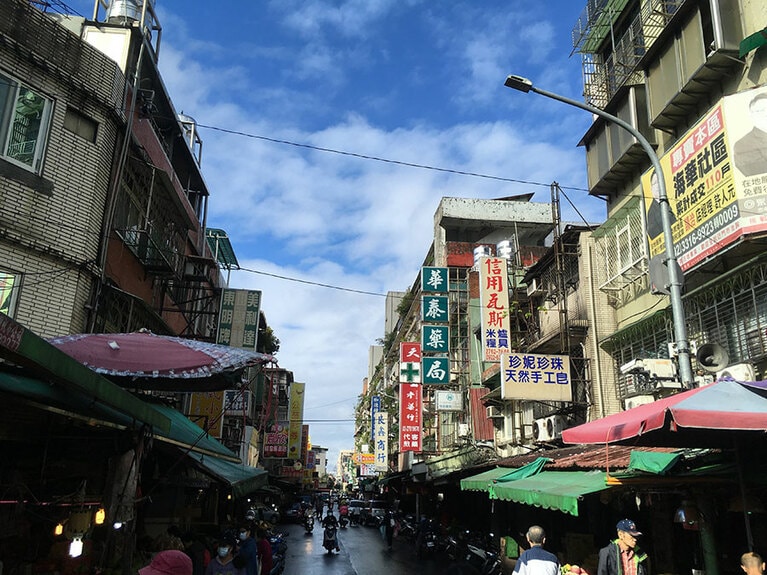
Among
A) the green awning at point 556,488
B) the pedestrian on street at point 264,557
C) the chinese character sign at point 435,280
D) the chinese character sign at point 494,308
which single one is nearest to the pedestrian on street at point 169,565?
the green awning at point 556,488

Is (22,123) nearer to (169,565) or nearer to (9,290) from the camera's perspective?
(9,290)

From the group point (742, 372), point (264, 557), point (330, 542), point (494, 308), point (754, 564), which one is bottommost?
point (330, 542)

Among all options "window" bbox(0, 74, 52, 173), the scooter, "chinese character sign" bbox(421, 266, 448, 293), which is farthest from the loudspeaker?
"chinese character sign" bbox(421, 266, 448, 293)

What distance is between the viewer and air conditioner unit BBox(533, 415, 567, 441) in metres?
17.9

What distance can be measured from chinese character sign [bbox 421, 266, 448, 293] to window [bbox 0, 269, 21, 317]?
62.7 ft

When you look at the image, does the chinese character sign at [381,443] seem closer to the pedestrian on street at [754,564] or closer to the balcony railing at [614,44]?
the balcony railing at [614,44]

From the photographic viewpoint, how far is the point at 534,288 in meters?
22.5

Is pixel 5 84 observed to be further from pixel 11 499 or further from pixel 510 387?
pixel 510 387

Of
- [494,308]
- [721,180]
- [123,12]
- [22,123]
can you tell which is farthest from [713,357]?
[123,12]

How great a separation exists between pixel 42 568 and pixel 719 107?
1328 cm

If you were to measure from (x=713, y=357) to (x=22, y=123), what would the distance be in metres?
12.9

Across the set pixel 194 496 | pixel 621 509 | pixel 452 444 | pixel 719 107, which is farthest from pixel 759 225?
pixel 452 444

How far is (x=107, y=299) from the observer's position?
42.2ft

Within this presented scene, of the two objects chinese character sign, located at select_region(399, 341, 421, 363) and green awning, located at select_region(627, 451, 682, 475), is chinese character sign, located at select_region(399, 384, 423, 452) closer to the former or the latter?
chinese character sign, located at select_region(399, 341, 421, 363)
